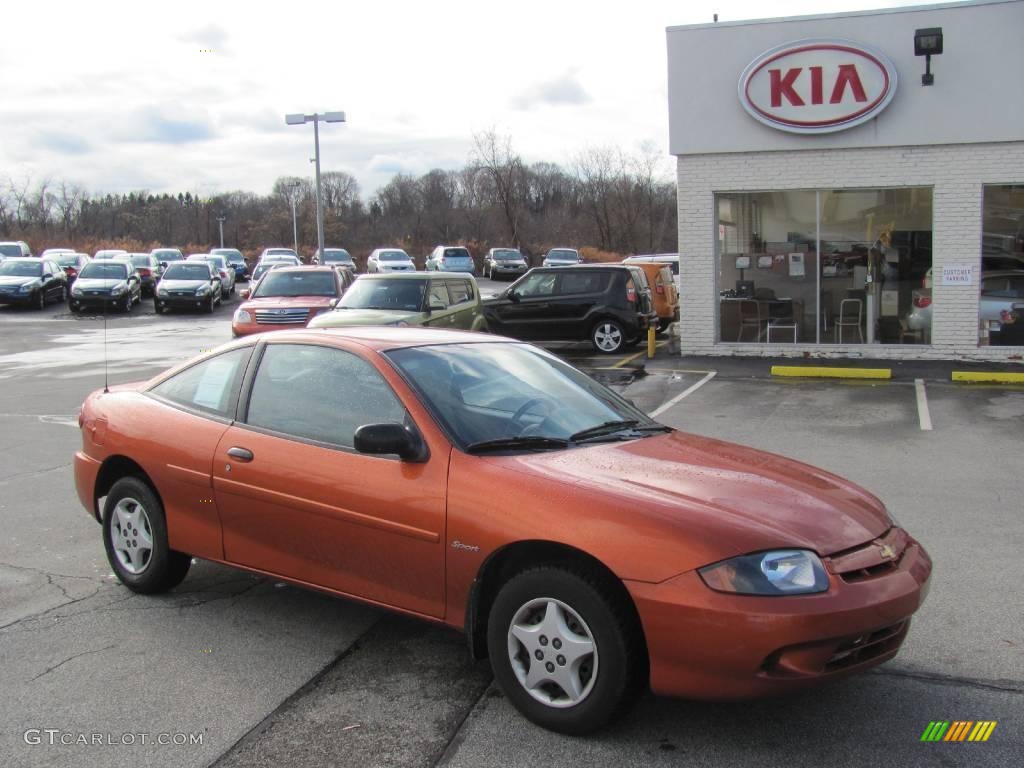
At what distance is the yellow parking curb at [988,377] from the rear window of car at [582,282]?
21.3ft

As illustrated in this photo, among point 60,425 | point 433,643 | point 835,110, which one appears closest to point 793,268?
point 835,110

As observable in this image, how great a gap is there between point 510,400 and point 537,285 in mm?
14118

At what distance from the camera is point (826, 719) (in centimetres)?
373

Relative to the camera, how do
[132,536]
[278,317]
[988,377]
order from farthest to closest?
[278,317] → [988,377] → [132,536]

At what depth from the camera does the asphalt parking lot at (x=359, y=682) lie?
3.52 metres

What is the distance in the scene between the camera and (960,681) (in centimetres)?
405

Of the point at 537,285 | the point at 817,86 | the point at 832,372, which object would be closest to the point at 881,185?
the point at 817,86

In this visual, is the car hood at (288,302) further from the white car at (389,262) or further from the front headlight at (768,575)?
the white car at (389,262)

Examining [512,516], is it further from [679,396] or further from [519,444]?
[679,396]

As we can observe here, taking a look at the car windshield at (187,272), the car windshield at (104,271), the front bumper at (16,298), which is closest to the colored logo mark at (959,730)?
the car windshield at (187,272)

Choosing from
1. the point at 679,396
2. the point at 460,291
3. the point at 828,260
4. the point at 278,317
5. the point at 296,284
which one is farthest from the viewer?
the point at 296,284

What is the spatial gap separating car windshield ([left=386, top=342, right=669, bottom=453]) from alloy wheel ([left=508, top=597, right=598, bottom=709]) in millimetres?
766

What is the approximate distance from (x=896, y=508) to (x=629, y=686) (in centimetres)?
420

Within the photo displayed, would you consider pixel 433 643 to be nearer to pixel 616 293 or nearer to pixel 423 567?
pixel 423 567
